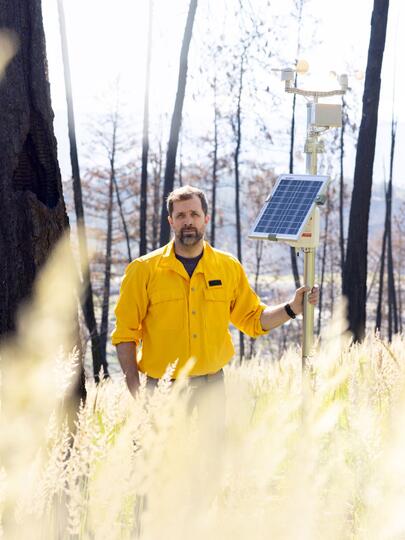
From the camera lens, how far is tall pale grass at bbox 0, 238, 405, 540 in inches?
80.1

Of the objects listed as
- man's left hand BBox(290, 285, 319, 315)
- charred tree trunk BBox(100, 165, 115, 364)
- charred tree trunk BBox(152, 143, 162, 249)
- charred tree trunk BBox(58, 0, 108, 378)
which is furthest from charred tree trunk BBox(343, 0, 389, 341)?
charred tree trunk BBox(152, 143, 162, 249)

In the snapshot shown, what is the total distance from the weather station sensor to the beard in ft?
1.57

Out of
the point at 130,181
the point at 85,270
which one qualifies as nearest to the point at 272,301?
the point at 130,181

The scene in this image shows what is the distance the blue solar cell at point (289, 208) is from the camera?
182 inches

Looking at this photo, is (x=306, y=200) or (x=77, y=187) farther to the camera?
(x=77, y=187)

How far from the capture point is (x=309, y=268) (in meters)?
4.82

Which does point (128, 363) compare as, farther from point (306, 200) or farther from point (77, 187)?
point (77, 187)

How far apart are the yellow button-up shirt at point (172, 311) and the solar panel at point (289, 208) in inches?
17.8

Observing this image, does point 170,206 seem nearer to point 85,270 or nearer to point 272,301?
point 85,270

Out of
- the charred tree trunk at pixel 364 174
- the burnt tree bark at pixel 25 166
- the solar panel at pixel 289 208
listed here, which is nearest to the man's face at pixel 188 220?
the solar panel at pixel 289 208

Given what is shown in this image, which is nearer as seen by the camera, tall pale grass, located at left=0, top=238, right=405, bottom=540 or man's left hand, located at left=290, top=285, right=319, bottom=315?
tall pale grass, located at left=0, top=238, right=405, bottom=540

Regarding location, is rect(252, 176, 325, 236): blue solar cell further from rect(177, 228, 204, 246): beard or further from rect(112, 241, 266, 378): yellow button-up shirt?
rect(177, 228, 204, 246): beard

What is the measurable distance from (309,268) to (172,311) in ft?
3.39

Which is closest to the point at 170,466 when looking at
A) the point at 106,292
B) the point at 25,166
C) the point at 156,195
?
the point at 25,166
